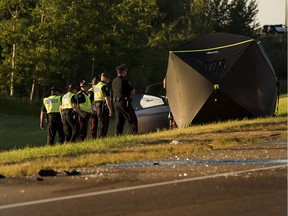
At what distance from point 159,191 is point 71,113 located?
30.3ft

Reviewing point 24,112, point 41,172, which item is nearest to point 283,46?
point 24,112

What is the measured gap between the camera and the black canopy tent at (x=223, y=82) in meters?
18.7

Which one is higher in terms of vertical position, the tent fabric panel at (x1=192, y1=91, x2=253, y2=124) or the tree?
the tree

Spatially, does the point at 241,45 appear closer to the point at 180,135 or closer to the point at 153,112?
the point at 153,112

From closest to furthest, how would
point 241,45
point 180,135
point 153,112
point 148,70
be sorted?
point 180,135 < point 241,45 < point 153,112 < point 148,70

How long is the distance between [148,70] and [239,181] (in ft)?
138

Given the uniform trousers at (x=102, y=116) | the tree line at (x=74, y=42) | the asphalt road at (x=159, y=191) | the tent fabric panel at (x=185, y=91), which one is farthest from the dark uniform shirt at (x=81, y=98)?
the tree line at (x=74, y=42)

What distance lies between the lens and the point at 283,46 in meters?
88.2

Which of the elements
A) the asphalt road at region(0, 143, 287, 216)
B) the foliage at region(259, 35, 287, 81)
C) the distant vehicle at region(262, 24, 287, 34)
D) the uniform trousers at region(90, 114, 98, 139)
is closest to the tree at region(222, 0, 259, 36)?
the foliage at region(259, 35, 287, 81)

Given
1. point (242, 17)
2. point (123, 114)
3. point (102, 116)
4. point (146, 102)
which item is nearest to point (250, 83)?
point (146, 102)

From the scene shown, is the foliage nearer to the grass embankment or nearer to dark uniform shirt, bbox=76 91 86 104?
dark uniform shirt, bbox=76 91 86 104

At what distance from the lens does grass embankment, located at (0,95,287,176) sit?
34.7 ft

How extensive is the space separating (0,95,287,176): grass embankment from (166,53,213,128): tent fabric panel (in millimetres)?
3440

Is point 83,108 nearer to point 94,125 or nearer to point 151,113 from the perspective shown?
point 94,125
